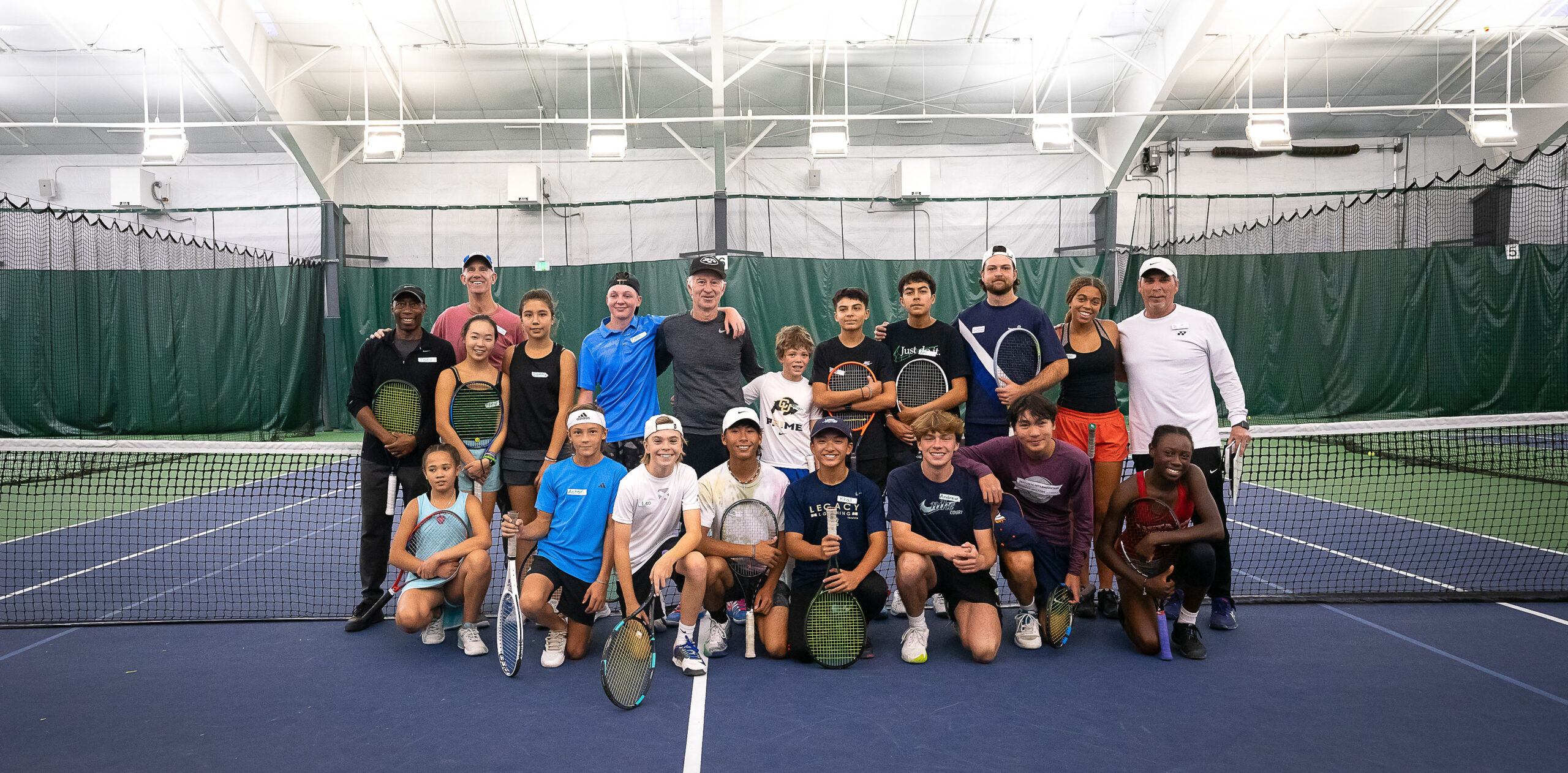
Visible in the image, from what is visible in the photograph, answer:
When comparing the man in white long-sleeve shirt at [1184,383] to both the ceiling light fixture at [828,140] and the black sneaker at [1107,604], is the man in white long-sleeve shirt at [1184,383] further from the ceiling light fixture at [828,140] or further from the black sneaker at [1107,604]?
the ceiling light fixture at [828,140]

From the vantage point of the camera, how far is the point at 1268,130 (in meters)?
12.0

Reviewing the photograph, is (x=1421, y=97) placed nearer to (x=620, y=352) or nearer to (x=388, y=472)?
(x=620, y=352)

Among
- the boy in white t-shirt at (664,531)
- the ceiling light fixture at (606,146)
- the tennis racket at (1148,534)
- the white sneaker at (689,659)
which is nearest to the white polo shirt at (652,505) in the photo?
the boy in white t-shirt at (664,531)

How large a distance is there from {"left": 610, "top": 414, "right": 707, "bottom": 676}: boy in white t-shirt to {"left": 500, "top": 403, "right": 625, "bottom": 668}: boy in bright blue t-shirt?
0.10 meters

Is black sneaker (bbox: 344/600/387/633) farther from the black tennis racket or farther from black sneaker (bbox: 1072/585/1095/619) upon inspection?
black sneaker (bbox: 1072/585/1095/619)

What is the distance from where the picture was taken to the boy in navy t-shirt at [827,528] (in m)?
3.68

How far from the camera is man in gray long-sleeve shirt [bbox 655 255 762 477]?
429cm

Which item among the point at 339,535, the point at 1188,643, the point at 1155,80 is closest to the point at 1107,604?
the point at 1188,643

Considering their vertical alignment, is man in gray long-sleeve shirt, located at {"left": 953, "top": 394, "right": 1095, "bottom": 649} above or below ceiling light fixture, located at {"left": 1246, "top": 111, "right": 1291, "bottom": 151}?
below

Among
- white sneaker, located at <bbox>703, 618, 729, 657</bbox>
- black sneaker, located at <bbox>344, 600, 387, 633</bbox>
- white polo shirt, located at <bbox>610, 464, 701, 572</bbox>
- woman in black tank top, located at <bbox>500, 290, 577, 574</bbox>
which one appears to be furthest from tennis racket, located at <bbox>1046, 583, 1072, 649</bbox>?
black sneaker, located at <bbox>344, 600, 387, 633</bbox>

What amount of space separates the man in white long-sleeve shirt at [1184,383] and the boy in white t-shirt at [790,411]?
1523 mm

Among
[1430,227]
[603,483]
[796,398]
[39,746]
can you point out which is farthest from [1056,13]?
[39,746]

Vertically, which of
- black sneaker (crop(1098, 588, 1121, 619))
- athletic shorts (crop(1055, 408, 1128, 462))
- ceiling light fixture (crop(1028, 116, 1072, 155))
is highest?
ceiling light fixture (crop(1028, 116, 1072, 155))

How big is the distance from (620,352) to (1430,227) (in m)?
14.9
